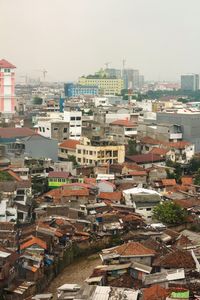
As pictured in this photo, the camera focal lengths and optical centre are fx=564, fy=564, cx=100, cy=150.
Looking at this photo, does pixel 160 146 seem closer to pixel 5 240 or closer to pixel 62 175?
pixel 62 175

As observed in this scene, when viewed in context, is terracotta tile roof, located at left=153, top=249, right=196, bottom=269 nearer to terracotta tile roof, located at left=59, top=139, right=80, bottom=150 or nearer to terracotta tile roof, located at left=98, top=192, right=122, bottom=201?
terracotta tile roof, located at left=98, top=192, right=122, bottom=201

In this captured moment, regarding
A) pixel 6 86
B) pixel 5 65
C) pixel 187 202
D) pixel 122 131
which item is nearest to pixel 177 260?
pixel 187 202

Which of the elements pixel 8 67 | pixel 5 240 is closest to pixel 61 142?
pixel 5 240

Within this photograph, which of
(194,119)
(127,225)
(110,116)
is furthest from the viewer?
(110,116)

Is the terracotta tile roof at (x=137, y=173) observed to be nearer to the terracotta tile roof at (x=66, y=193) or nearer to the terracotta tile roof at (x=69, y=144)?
the terracotta tile roof at (x=66, y=193)

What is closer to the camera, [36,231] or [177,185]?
[36,231]

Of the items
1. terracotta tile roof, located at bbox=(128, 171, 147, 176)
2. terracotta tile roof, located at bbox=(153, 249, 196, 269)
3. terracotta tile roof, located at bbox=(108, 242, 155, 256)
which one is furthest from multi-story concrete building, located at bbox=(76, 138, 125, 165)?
terracotta tile roof, located at bbox=(153, 249, 196, 269)

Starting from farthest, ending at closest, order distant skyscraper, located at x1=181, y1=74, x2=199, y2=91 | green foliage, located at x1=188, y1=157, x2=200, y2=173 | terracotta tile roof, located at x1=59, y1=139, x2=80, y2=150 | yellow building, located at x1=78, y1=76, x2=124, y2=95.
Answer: distant skyscraper, located at x1=181, y1=74, x2=199, y2=91 < yellow building, located at x1=78, y1=76, x2=124, y2=95 < terracotta tile roof, located at x1=59, y1=139, x2=80, y2=150 < green foliage, located at x1=188, y1=157, x2=200, y2=173
